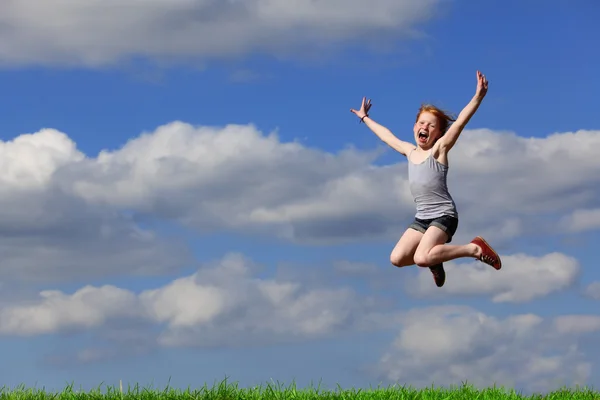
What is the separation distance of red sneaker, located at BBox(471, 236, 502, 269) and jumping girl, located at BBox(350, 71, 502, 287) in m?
0.01

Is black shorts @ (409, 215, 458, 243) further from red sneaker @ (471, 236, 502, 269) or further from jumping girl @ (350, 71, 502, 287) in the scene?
red sneaker @ (471, 236, 502, 269)

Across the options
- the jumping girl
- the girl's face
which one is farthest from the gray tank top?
the girl's face

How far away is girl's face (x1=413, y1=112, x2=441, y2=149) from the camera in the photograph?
1300cm

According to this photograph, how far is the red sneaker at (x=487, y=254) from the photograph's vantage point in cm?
1330

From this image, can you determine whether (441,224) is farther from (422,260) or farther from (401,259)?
(401,259)

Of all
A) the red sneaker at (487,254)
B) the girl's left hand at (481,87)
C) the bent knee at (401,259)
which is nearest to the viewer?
the girl's left hand at (481,87)

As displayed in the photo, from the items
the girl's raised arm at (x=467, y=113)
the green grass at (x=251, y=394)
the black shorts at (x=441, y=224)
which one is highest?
the girl's raised arm at (x=467, y=113)

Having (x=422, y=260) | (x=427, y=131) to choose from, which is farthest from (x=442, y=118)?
(x=422, y=260)

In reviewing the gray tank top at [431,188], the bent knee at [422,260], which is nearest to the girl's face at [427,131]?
the gray tank top at [431,188]

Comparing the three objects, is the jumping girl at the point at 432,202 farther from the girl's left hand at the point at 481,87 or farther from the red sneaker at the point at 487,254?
the girl's left hand at the point at 481,87

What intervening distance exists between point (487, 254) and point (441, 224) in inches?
39.6

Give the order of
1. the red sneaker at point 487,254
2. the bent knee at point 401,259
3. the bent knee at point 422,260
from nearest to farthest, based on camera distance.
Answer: the bent knee at point 422,260, the bent knee at point 401,259, the red sneaker at point 487,254

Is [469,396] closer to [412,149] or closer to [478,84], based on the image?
[412,149]

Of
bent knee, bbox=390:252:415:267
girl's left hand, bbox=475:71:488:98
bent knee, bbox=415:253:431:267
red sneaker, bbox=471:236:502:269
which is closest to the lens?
girl's left hand, bbox=475:71:488:98
